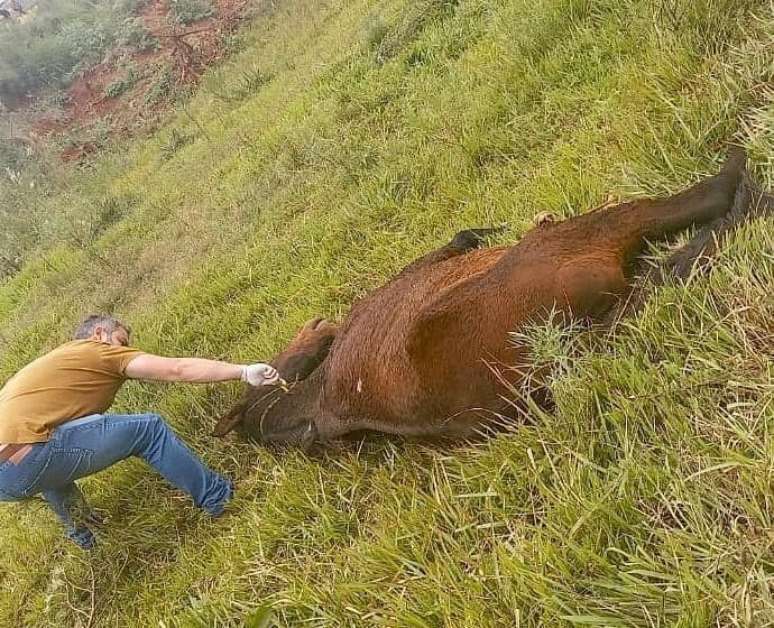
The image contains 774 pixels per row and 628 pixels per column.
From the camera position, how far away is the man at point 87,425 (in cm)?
382

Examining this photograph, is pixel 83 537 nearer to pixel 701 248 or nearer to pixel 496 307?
pixel 496 307

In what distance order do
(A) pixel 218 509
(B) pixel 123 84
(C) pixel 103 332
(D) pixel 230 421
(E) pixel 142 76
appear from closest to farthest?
(A) pixel 218 509 < (D) pixel 230 421 < (C) pixel 103 332 < (E) pixel 142 76 < (B) pixel 123 84

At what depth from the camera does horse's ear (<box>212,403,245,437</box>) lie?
164 inches

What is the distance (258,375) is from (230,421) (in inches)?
20.0

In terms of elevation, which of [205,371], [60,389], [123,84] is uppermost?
[123,84]

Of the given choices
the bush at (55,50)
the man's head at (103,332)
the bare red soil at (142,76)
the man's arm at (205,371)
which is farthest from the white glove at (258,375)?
the bush at (55,50)

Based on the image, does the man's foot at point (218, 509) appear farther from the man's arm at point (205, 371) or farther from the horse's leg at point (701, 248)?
the horse's leg at point (701, 248)

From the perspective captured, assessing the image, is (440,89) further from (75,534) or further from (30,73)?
(30,73)

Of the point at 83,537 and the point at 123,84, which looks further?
the point at 123,84

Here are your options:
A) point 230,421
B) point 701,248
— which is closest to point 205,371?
point 230,421

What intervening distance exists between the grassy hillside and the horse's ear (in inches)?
8.3

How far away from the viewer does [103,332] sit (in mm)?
4422

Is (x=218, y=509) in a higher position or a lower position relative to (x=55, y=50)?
lower

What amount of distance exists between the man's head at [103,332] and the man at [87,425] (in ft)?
0.82
